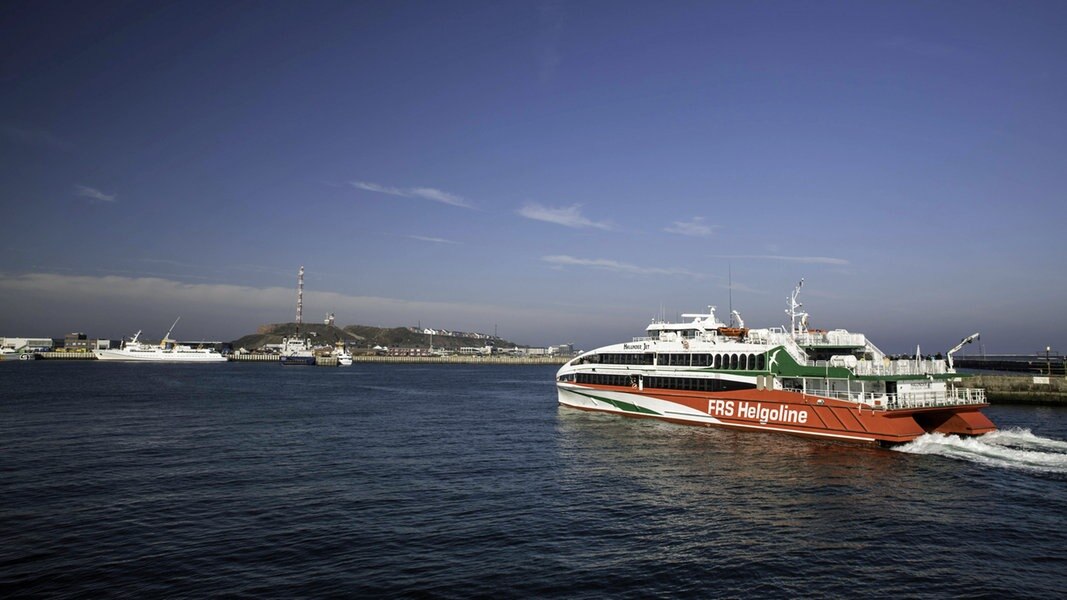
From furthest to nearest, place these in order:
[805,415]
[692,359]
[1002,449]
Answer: [692,359], [805,415], [1002,449]

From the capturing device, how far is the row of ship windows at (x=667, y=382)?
4150 cm

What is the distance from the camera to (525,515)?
70.1 feet

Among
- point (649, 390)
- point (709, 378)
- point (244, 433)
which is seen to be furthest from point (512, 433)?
point (244, 433)

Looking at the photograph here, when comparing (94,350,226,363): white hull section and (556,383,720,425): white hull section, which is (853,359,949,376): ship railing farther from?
(94,350,226,363): white hull section

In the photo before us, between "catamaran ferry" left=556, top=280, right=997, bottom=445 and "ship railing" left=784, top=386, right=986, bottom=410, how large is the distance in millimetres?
63

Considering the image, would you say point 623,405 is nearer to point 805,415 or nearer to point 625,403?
point 625,403

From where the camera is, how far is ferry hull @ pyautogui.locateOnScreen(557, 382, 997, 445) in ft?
110

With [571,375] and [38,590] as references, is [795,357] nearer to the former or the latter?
[571,375]

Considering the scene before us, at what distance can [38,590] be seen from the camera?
14.7 meters

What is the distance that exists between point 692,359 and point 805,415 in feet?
32.4

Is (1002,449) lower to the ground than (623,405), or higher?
lower

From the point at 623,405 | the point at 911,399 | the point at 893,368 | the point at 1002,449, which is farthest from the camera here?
the point at 623,405

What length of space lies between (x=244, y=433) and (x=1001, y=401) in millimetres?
73877

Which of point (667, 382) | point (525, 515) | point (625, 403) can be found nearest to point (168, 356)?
point (625, 403)
